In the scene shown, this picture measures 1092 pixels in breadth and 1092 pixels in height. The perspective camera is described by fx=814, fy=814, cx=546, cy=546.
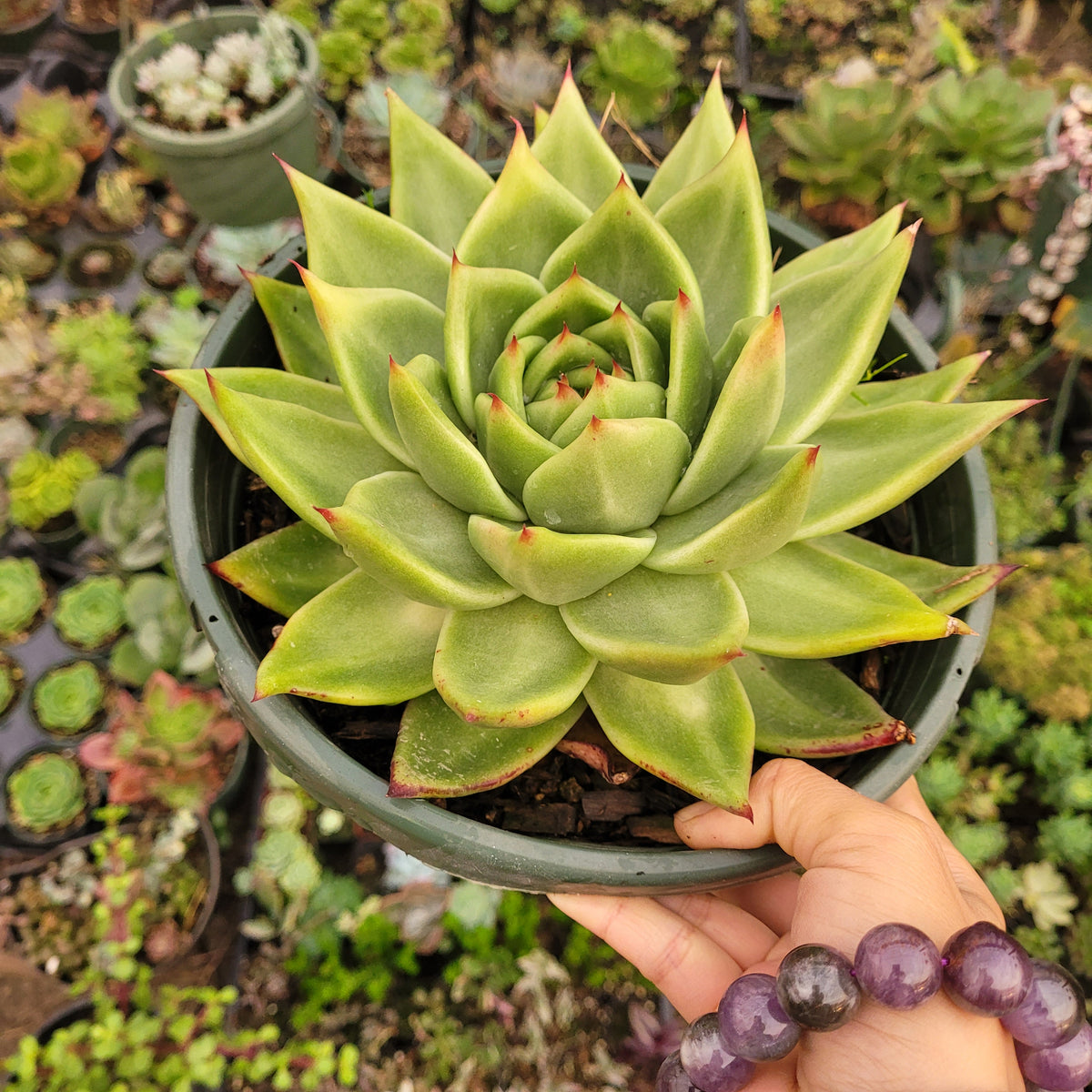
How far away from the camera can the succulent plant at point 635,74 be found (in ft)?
7.27

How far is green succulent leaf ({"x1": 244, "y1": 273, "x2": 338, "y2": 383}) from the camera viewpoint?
1.00m

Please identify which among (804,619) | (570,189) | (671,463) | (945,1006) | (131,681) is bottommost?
(131,681)

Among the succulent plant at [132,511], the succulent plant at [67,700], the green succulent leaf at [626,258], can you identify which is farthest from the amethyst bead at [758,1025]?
the succulent plant at [67,700]

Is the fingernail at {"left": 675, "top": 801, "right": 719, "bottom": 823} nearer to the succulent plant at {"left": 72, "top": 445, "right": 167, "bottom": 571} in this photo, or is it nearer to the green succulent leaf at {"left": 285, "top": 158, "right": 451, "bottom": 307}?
the green succulent leaf at {"left": 285, "top": 158, "right": 451, "bottom": 307}

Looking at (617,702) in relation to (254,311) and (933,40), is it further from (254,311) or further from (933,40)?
(933,40)

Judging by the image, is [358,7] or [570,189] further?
[358,7]

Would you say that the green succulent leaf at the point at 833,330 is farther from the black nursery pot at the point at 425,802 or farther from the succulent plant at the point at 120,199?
the succulent plant at the point at 120,199

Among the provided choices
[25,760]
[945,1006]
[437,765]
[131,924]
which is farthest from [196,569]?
[25,760]

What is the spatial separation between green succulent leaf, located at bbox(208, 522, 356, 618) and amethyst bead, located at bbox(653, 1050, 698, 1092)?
62cm

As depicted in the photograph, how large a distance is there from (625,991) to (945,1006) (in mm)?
985

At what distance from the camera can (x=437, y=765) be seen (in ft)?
2.63

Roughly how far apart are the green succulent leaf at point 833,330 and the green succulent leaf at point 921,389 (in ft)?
0.25

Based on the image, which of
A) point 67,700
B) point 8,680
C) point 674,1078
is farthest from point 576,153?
point 8,680

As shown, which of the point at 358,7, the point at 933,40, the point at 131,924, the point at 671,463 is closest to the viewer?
the point at 671,463
